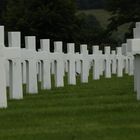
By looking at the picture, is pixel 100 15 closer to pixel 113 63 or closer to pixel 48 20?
pixel 48 20

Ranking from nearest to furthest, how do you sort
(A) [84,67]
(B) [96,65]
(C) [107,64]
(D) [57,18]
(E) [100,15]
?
(A) [84,67] → (B) [96,65] → (C) [107,64] → (D) [57,18] → (E) [100,15]

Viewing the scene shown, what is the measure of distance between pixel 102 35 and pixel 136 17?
449 centimetres

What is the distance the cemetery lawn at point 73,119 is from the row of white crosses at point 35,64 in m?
0.47

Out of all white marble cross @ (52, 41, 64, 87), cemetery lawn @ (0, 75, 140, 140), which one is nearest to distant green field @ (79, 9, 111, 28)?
white marble cross @ (52, 41, 64, 87)

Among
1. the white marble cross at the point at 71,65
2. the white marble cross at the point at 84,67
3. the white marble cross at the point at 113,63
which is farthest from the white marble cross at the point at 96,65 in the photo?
the white marble cross at the point at 71,65

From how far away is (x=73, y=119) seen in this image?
9578 millimetres

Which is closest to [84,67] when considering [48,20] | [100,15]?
[48,20]

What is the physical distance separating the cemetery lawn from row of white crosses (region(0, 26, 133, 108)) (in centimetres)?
47

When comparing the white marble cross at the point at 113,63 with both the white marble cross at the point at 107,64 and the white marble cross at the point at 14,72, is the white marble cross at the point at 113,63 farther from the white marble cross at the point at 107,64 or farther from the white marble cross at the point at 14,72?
the white marble cross at the point at 14,72

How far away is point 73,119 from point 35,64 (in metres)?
6.35

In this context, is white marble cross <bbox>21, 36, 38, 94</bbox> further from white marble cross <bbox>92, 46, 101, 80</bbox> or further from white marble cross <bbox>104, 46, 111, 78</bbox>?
white marble cross <bbox>104, 46, 111, 78</bbox>

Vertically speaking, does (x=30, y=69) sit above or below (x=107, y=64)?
above

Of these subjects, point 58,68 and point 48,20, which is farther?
point 48,20

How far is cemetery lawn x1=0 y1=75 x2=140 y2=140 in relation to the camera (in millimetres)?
8367
